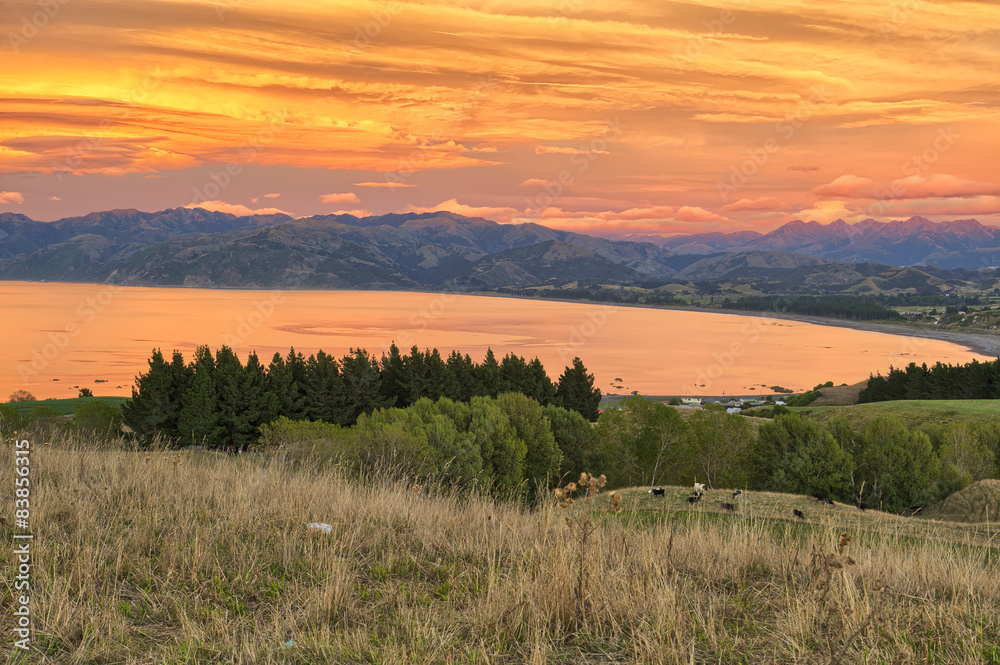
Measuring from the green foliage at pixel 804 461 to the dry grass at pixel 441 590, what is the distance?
159 ft

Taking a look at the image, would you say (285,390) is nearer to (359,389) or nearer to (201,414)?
(201,414)

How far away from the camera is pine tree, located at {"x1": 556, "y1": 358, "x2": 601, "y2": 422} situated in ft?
278

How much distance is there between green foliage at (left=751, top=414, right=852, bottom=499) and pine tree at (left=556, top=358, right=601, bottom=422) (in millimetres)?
32554

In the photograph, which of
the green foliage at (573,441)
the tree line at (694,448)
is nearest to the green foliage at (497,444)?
the tree line at (694,448)

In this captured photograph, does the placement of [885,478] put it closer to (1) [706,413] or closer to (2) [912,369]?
(1) [706,413]

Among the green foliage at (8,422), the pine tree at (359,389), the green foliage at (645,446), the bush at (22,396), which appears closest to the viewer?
the green foliage at (8,422)

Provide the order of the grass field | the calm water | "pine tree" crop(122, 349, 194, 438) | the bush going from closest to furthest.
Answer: "pine tree" crop(122, 349, 194, 438)
the grass field
the bush
the calm water

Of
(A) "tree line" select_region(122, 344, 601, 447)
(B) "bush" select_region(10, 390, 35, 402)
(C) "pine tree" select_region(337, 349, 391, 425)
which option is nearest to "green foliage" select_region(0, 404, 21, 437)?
(A) "tree line" select_region(122, 344, 601, 447)

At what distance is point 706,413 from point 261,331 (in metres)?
156

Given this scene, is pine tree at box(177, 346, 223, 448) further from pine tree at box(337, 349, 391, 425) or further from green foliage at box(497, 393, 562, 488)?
green foliage at box(497, 393, 562, 488)

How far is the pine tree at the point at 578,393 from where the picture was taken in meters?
84.8

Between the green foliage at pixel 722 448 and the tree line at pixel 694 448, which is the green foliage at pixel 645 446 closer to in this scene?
the tree line at pixel 694 448

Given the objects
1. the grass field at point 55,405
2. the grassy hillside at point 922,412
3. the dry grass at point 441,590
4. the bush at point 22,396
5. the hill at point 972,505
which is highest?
the dry grass at point 441,590

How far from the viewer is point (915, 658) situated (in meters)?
4.99
